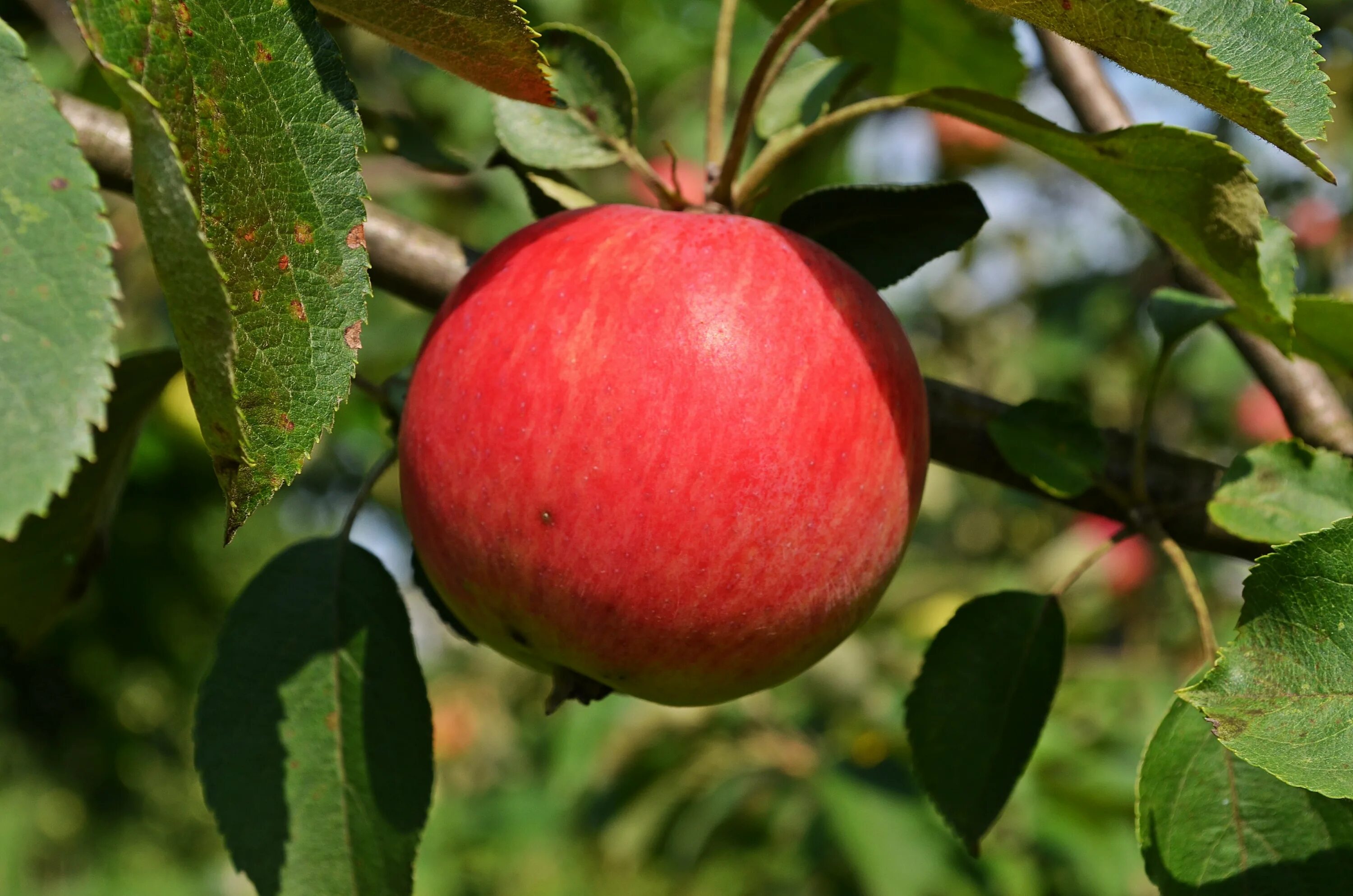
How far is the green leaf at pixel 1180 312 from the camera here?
0.79m

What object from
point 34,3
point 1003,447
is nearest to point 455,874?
point 34,3

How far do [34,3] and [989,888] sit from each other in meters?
1.89

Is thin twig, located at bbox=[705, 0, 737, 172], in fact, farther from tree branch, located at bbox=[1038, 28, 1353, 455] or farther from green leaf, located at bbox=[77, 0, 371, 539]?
green leaf, located at bbox=[77, 0, 371, 539]

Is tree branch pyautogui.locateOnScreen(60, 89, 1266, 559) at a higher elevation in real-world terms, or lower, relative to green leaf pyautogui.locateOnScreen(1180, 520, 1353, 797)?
lower

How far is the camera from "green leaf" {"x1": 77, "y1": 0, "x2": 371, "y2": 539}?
44 centimetres

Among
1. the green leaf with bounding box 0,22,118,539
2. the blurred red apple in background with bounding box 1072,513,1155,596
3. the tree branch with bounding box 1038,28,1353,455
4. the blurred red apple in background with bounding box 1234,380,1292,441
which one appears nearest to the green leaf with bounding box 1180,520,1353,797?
the tree branch with bounding box 1038,28,1353,455

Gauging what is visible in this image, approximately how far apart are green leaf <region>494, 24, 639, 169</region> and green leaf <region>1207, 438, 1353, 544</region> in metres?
0.45

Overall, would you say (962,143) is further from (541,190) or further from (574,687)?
(574,687)

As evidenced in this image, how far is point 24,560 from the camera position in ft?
2.68

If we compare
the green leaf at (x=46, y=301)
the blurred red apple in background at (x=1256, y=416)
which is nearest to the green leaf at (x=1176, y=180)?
the green leaf at (x=46, y=301)

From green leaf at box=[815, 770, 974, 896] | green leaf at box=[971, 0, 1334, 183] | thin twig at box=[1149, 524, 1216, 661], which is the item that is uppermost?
green leaf at box=[971, 0, 1334, 183]

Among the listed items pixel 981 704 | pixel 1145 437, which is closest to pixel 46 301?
pixel 981 704

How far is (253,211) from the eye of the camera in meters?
0.47

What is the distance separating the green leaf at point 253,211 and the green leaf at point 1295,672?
1.30ft
